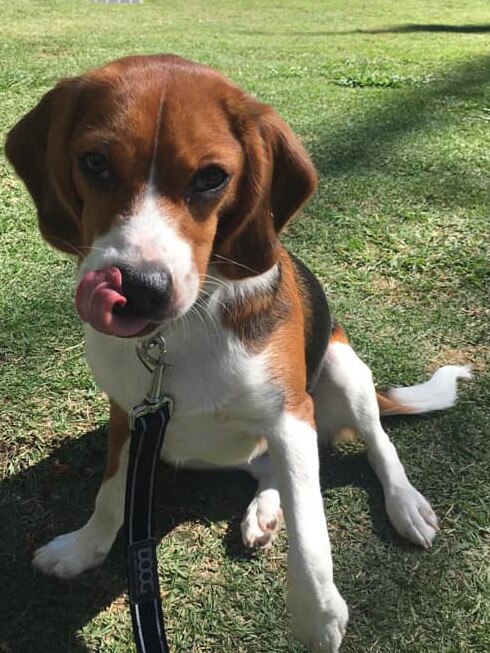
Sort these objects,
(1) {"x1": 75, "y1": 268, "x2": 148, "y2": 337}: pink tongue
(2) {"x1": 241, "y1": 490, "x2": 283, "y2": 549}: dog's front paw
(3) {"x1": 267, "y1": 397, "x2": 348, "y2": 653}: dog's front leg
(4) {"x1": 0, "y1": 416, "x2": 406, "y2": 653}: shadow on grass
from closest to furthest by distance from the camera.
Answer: (1) {"x1": 75, "y1": 268, "x2": 148, "y2": 337}: pink tongue, (3) {"x1": 267, "y1": 397, "x2": 348, "y2": 653}: dog's front leg, (4) {"x1": 0, "y1": 416, "x2": 406, "y2": 653}: shadow on grass, (2) {"x1": 241, "y1": 490, "x2": 283, "y2": 549}: dog's front paw

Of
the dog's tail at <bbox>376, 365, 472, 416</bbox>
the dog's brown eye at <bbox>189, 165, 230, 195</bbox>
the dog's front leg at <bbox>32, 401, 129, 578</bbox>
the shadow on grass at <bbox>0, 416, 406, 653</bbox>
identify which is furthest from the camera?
the dog's tail at <bbox>376, 365, 472, 416</bbox>

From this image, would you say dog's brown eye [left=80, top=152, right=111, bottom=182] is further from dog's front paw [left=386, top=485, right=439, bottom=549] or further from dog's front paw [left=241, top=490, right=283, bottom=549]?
dog's front paw [left=386, top=485, right=439, bottom=549]

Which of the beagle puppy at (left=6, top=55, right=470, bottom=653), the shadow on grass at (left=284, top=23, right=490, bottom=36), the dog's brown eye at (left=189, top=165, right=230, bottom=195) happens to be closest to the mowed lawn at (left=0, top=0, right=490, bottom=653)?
the beagle puppy at (left=6, top=55, right=470, bottom=653)

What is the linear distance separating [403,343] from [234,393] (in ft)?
5.05

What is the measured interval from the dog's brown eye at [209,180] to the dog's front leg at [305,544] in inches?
26.9

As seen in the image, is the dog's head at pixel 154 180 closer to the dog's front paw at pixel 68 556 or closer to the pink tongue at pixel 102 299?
the pink tongue at pixel 102 299

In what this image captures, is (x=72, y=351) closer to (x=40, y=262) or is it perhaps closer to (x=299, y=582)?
(x=40, y=262)

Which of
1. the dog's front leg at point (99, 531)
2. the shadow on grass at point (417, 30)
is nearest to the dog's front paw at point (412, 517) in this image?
the dog's front leg at point (99, 531)

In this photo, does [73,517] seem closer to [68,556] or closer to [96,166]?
[68,556]

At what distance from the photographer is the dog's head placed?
5.45 feet

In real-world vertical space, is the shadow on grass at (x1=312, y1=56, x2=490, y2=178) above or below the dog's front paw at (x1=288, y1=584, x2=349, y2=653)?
below

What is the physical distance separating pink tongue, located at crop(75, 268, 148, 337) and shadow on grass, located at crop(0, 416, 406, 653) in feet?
3.76

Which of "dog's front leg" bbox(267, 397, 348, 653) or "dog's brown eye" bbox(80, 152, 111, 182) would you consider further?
"dog's front leg" bbox(267, 397, 348, 653)

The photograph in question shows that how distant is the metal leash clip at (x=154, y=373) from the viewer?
2014mm
